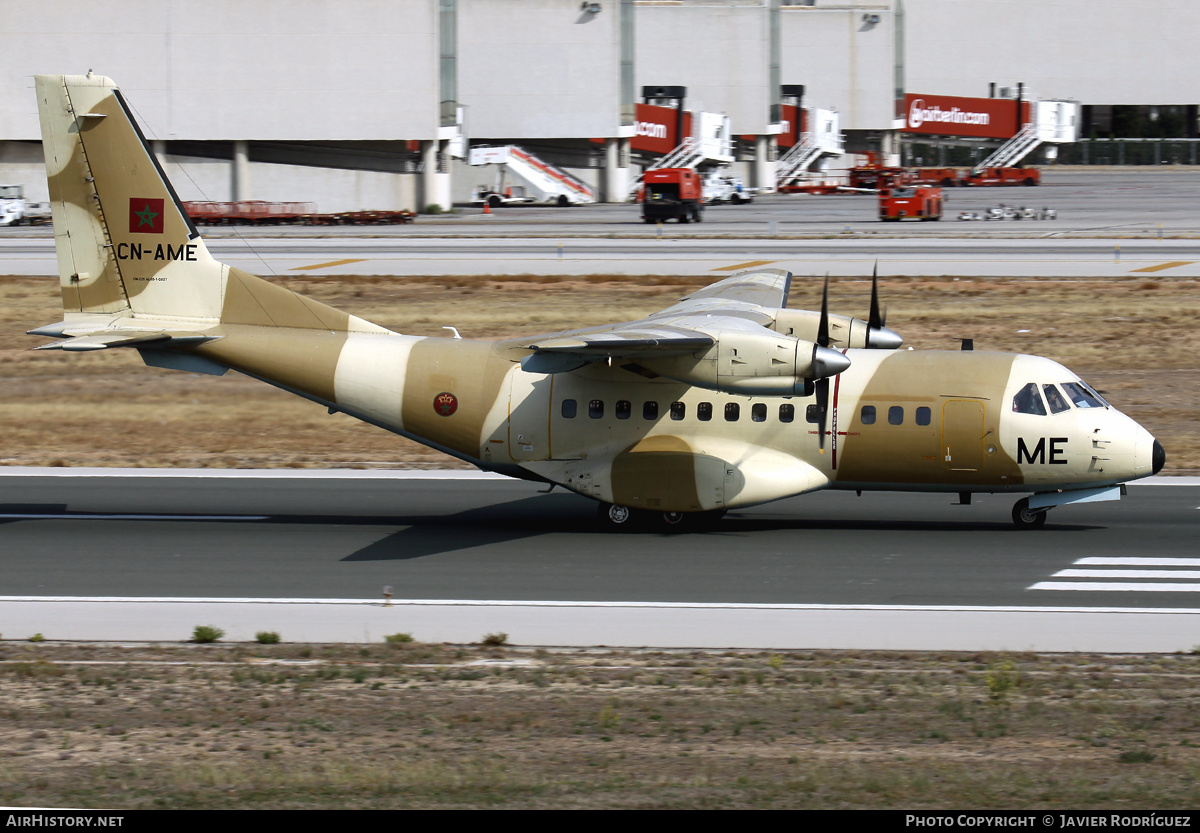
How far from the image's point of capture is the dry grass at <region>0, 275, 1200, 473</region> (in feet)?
96.7

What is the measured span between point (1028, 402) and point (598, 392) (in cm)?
698

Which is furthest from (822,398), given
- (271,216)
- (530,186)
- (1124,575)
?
(530,186)

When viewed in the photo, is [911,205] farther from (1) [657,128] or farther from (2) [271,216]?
(1) [657,128]

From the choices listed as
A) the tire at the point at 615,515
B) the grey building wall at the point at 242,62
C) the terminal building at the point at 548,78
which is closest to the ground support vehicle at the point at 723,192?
the terminal building at the point at 548,78

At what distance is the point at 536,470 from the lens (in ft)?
71.0

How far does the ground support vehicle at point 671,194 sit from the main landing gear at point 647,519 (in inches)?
2114

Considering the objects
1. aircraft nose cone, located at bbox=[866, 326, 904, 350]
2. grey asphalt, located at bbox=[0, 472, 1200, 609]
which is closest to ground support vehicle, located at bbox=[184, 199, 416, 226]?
grey asphalt, located at bbox=[0, 472, 1200, 609]

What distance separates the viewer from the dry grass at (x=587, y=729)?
10.6m

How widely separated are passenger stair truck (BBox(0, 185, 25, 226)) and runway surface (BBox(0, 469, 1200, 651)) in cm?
5695

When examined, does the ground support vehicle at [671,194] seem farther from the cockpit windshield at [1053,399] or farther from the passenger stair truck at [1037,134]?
the passenger stair truck at [1037,134]

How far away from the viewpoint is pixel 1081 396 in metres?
21.0

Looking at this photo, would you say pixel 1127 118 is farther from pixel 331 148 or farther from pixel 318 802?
pixel 318 802

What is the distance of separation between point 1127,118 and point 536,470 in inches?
5754

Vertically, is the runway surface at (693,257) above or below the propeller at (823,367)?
above
